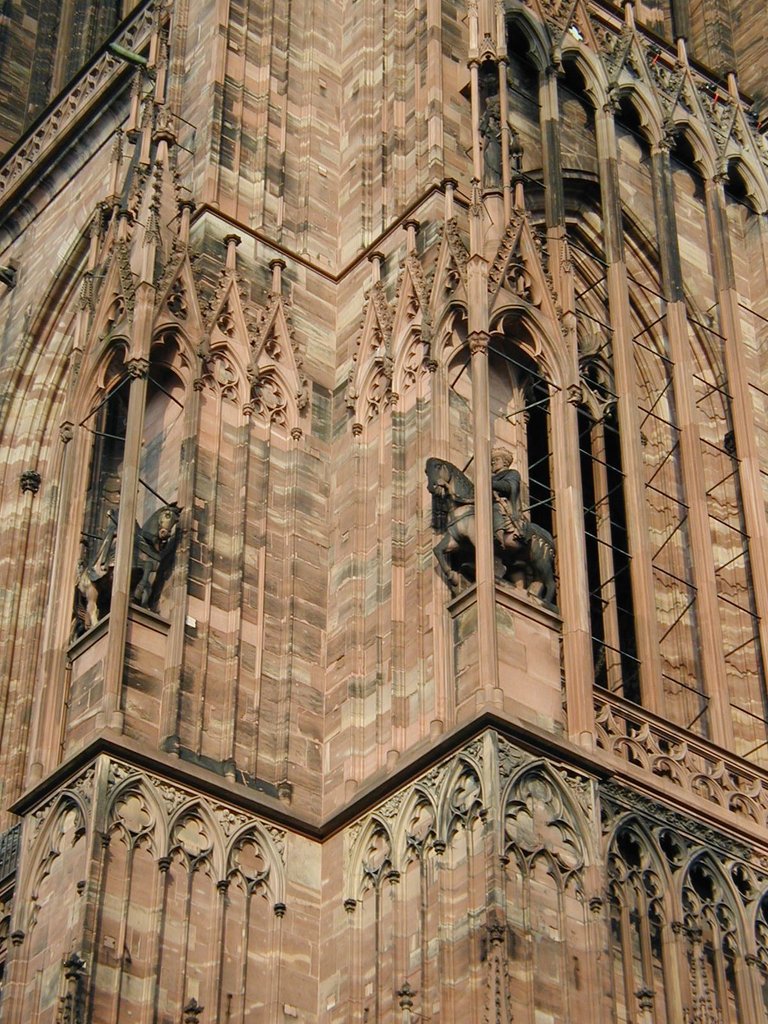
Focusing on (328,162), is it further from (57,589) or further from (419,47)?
(57,589)

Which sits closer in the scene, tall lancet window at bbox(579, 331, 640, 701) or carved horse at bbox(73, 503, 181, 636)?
carved horse at bbox(73, 503, 181, 636)

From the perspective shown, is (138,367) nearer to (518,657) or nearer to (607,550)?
(518,657)

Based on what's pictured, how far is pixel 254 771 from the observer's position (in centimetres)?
2170

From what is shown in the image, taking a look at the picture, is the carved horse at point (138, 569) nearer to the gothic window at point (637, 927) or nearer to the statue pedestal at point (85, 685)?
the statue pedestal at point (85, 685)

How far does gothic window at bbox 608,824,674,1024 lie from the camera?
66.9 ft

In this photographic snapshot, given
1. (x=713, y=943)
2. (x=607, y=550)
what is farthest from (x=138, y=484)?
(x=713, y=943)

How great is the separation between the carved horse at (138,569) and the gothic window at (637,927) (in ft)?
14.7

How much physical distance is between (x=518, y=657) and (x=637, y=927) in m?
Answer: 2.35

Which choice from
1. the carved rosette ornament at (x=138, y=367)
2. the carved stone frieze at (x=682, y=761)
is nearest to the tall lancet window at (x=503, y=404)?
the carved stone frieze at (x=682, y=761)

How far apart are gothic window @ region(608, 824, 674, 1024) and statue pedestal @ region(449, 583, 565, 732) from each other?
1170mm

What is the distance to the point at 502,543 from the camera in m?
21.8

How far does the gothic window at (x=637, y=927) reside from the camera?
20391 mm

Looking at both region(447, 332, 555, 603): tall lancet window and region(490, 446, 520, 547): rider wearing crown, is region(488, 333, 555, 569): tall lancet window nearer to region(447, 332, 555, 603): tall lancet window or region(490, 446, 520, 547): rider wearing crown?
region(447, 332, 555, 603): tall lancet window

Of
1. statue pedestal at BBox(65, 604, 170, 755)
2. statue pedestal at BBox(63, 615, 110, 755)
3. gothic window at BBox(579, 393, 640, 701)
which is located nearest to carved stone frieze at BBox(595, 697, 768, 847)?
gothic window at BBox(579, 393, 640, 701)
